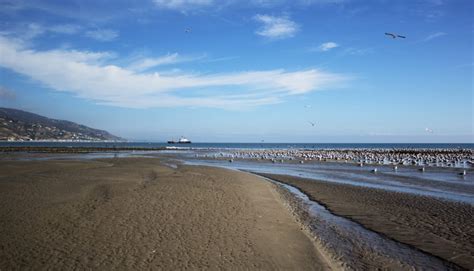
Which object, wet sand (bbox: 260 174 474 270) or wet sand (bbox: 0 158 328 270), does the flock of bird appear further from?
wet sand (bbox: 0 158 328 270)

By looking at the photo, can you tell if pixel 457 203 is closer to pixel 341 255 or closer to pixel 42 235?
pixel 341 255

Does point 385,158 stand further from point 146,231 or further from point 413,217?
point 146,231

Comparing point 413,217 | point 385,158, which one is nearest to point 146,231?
point 413,217

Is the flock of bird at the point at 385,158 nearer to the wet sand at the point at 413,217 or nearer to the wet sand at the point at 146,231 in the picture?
the wet sand at the point at 413,217

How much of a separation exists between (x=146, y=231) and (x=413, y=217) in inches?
402

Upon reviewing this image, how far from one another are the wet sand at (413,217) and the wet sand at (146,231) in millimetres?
3160

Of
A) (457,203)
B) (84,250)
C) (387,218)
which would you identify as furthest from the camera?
(457,203)

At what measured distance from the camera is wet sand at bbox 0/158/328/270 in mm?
7816

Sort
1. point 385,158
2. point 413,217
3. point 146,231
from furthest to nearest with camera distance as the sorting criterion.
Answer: point 385,158, point 413,217, point 146,231

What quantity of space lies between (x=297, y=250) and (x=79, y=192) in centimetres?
1101

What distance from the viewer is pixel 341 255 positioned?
920 centimetres

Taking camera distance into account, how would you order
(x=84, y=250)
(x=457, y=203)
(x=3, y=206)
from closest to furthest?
A: 1. (x=84, y=250)
2. (x=3, y=206)
3. (x=457, y=203)

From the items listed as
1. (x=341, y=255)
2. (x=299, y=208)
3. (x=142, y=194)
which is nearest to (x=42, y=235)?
(x=142, y=194)

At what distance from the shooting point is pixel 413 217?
13.4 m
